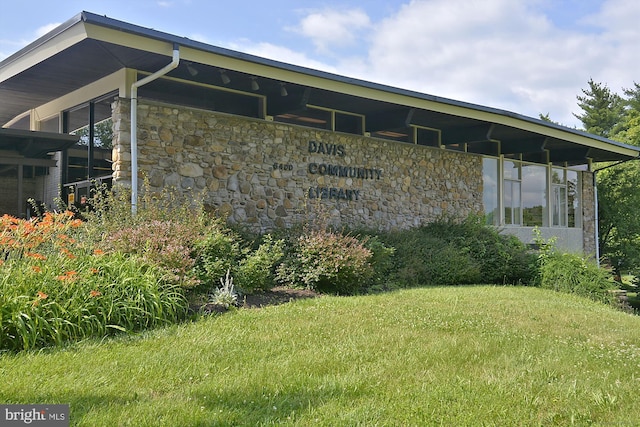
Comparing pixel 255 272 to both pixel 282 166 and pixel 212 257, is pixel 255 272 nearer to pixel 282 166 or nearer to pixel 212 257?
pixel 212 257

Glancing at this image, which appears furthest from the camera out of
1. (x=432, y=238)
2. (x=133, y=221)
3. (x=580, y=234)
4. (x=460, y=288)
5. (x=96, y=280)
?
(x=580, y=234)

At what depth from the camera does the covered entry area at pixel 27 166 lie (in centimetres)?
1051

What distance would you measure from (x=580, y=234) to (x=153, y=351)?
17.7 meters

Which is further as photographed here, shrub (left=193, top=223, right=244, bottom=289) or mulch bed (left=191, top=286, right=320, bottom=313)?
shrub (left=193, top=223, right=244, bottom=289)

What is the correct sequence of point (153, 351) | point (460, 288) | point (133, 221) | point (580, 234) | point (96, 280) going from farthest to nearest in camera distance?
point (580, 234) → point (460, 288) → point (133, 221) → point (96, 280) → point (153, 351)

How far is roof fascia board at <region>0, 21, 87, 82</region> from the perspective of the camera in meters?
7.62

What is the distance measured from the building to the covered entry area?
0.88 ft

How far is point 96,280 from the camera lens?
596 centimetres

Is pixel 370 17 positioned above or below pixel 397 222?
above

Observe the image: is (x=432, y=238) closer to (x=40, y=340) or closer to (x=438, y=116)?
(x=438, y=116)

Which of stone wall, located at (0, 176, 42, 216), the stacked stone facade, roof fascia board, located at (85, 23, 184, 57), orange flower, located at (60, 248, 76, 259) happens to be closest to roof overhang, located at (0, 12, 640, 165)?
roof fascia board, located at (85, 23, 184, 57)

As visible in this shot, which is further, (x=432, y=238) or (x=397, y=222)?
(x=397, y=222)

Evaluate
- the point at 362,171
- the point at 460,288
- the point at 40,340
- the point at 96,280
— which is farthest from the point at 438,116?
the point at 40,340

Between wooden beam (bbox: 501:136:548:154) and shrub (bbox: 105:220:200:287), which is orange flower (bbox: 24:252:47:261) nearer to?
shrub (bbox: 105:220:200:287)
